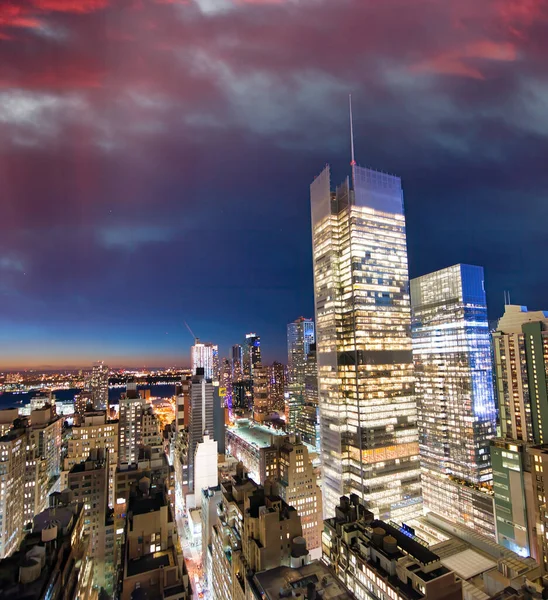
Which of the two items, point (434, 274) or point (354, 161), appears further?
point (434, 274)

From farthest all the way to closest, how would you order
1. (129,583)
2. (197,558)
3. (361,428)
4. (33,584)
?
(361,428) < (197,558) < (129,583) < (33,584)

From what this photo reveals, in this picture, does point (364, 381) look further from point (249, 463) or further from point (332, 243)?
point (249, 463)

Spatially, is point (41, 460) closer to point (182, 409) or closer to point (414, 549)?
point (182, 409)

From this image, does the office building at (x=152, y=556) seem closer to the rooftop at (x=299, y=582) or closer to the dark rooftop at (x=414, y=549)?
the rooftop at (x=299, y=582)

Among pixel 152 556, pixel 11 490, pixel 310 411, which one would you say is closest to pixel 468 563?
pixel 152 556

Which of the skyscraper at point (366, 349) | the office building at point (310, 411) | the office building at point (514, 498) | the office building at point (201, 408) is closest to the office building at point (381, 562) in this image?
the skyscraper at point (366, 349)

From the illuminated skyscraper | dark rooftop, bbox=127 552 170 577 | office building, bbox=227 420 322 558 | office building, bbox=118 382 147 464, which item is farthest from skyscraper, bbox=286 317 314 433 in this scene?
dark rooftop, bbox=127 552 170 577

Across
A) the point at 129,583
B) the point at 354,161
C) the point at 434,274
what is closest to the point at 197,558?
the point at 129,583
